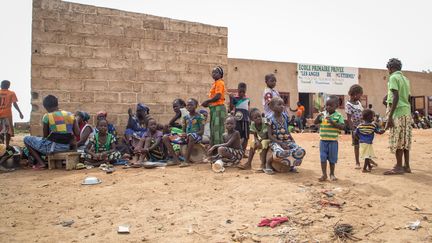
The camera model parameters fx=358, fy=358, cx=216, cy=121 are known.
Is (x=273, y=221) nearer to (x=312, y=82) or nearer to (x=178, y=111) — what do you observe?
(x=178, y=111)

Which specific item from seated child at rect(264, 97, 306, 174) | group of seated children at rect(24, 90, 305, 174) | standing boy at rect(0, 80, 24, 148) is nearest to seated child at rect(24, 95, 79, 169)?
group of seated children at rect(24, 90, 305, 174)

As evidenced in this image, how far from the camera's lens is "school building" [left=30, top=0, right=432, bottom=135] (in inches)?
290

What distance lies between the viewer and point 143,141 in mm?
6785

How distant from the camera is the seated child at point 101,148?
21.6ft

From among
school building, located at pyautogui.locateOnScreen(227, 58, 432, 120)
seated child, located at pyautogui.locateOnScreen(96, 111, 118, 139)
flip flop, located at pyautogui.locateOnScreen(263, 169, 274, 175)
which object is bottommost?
flip flop, located at pyautogui.locateOnScreen(263, 169, 274, 175)

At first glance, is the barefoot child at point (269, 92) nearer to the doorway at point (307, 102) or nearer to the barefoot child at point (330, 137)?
the barefoot child at point (330, 137)

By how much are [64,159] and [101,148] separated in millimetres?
664

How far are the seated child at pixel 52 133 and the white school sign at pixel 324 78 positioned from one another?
1533 centimetres

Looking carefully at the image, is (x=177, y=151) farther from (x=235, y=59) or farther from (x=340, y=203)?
(x=235, y=59)

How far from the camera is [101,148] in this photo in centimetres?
673

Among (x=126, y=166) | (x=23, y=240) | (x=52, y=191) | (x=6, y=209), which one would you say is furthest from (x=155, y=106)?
(x=23, y=240)

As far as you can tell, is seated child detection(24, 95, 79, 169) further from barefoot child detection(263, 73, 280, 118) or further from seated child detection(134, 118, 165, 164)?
barefoot child detection(263, 73, 280, 118)

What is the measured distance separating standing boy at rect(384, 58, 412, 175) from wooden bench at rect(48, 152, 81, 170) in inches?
202

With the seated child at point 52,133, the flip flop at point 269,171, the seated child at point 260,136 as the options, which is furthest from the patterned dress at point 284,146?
the seated child at point 52,133
